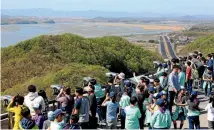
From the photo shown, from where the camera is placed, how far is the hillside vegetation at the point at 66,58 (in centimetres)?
1820

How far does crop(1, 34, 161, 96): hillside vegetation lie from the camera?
18203mm

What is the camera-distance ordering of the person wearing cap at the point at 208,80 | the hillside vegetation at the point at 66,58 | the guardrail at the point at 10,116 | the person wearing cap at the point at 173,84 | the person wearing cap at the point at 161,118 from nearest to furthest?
1. the person wearing cap at the point at 161,118
2. the guardrail at the point at 10,116
3. the person wearing cap at the point at 173,84
4. the person wearing cap at the point at 208,80
5. the hillside vegetation at the point at 66,58

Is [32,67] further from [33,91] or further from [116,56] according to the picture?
[33,91]

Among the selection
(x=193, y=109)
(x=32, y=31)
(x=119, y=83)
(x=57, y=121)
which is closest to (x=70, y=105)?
(x=57, y=121)

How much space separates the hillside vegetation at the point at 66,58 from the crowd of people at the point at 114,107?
19.1 ft

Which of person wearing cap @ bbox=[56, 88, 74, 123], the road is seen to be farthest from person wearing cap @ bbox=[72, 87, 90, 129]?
the road

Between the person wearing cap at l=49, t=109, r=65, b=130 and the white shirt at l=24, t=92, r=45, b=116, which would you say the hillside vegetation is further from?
the person wearing cap at l=49, t=109, r=65, b=130

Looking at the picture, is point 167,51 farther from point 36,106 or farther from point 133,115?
point 36,106

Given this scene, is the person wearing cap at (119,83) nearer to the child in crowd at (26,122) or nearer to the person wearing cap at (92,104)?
the person wearing cap at (92,104)

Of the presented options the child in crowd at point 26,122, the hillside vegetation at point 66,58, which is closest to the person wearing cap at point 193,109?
the child in crowd at point 26,122

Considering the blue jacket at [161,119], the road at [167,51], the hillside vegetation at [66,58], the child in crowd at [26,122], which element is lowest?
the road at [167,51]

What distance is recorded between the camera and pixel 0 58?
20625mm

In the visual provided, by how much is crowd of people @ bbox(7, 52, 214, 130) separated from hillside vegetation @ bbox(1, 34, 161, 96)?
19.1 feet

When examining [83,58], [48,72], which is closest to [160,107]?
[48,72]
